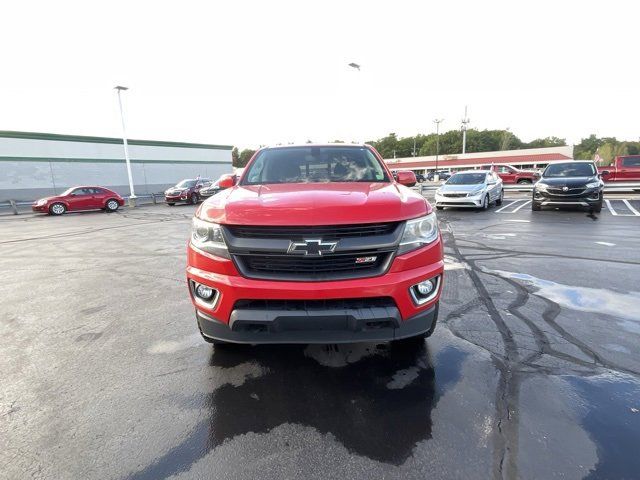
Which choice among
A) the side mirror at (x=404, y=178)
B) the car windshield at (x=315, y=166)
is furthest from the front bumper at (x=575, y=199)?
the car windshield at (x=315, y=166)

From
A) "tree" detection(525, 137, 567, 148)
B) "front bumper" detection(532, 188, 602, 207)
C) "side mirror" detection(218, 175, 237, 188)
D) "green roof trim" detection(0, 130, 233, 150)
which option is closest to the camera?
"side mirror" detection(218, 175, 237, 188)

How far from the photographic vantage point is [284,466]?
201 cm

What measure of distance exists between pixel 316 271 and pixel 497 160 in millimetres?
76143

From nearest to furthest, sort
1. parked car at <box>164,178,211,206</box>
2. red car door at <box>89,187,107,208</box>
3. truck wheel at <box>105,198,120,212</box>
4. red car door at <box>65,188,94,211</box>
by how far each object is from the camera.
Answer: red car door at <box>65,188,94,211</box>, red car door at <box>89,187,107,208</box>, truck wheel at <box>105,198,120,212</box>, parked car at <box>164,178,211,206</box>

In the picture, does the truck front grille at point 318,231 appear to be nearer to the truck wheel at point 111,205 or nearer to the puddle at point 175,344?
the puddle at point 175,344

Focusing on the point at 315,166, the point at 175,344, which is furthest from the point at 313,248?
the point at 175,344

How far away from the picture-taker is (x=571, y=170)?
13.0m

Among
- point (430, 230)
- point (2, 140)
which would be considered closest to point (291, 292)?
point (430, 230)

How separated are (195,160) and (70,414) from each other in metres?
39.0

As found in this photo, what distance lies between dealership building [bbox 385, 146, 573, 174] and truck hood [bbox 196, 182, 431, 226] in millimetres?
55972

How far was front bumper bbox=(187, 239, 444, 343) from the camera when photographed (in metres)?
2.38

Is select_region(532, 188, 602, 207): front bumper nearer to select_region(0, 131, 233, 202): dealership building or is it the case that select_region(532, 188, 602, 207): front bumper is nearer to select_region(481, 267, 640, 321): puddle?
select_region(481, 267, 640, 321): puddle

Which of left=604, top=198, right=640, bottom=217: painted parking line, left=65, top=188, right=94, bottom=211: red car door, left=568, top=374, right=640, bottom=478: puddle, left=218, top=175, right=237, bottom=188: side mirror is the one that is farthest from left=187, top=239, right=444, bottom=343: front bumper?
left=65, top=188, right=94, bottom=211: red car door

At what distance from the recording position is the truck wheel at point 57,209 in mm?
19078
